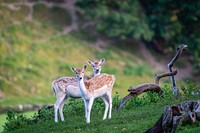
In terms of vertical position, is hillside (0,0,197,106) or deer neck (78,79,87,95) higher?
hillside (0,0,197,106)

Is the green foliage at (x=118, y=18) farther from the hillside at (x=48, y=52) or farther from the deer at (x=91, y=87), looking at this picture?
the deer at (x=91, y=87)

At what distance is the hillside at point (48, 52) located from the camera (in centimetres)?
3366

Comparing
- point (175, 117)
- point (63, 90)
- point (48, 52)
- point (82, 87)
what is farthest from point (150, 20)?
point (175, 117)

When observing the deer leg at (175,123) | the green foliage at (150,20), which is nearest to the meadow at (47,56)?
the green foliage at (150,20)

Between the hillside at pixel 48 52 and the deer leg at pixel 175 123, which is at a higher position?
the hillside at pixel 48 52

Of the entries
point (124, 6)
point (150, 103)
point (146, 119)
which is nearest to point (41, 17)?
point (124, 6)

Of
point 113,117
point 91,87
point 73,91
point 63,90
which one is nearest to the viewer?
point 91,87

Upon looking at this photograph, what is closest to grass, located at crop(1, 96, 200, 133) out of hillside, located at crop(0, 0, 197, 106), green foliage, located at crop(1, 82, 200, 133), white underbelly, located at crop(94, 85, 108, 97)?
green foliage, located at crop(1, 82, 200, 133)

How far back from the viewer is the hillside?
110ft

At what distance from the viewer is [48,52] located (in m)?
37.3

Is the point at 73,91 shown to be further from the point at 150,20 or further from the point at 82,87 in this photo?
the point at 150,20

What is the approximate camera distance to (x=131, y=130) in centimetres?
1548

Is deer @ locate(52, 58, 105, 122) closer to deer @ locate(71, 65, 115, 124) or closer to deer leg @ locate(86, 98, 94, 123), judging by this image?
deer @ locate(71, 65, 115, 124)

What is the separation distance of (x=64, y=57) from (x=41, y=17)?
4016 millimetres
